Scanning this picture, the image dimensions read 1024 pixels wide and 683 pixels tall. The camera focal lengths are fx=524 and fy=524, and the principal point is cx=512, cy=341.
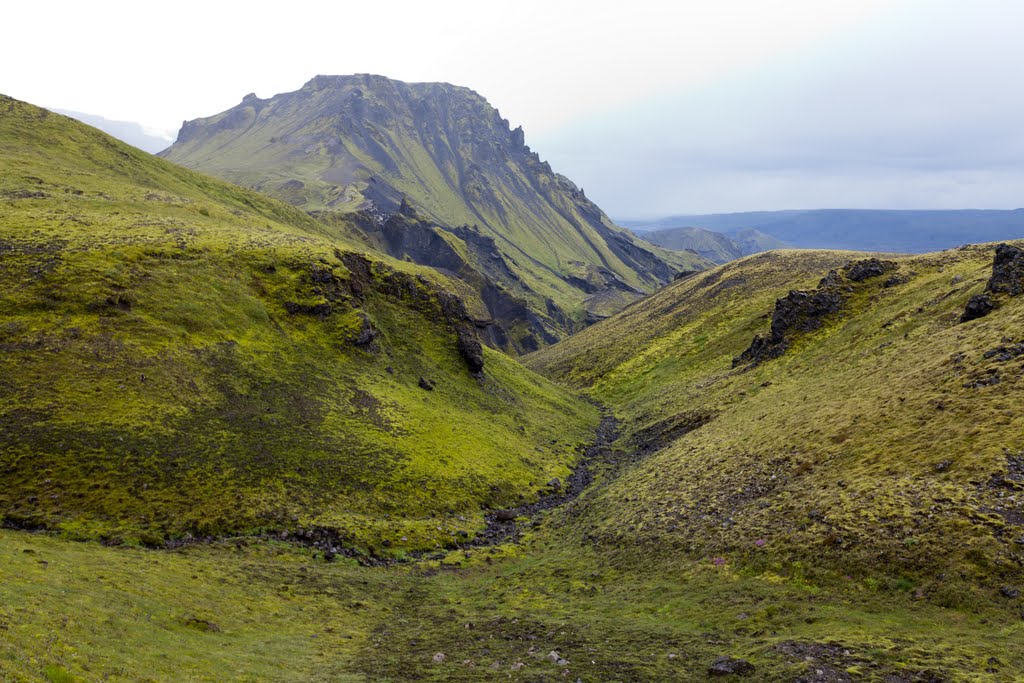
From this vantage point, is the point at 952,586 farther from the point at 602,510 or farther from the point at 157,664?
the point at 157,664

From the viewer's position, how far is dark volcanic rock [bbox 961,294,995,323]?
167 feet

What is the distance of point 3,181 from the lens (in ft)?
274

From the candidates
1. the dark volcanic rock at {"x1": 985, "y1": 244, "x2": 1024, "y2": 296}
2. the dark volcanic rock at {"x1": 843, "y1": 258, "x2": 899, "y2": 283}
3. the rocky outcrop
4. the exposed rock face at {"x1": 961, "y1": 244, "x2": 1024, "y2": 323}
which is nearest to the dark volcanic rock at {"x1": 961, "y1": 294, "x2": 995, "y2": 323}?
the exposed rock face at {"x1": 961, "y1": 244, "x2": 1024, "y2": 323}

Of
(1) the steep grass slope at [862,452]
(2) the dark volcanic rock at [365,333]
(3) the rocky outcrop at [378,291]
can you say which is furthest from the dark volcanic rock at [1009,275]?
(2) the dark volcanic rock at [365,333]

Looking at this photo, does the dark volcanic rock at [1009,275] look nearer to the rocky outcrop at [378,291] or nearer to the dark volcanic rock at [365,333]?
the rocky outcrop at [378,291]

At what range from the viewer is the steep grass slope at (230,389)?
40.1m

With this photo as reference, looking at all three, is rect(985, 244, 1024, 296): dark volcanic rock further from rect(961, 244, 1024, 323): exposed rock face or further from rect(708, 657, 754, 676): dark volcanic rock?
rect(708, 657, 754, 676): dark volcanic rock

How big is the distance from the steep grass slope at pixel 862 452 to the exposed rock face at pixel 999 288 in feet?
9.38

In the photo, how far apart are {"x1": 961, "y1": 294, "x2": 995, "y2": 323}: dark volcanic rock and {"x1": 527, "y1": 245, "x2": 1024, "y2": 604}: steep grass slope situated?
2331 mm

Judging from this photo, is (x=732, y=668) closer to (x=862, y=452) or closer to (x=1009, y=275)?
(x=862, y=452)

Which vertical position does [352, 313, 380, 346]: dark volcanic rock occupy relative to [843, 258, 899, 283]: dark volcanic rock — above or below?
below

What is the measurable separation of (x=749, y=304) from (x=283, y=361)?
102544 millimetres

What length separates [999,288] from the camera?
172ft

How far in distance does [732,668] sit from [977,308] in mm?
51858
